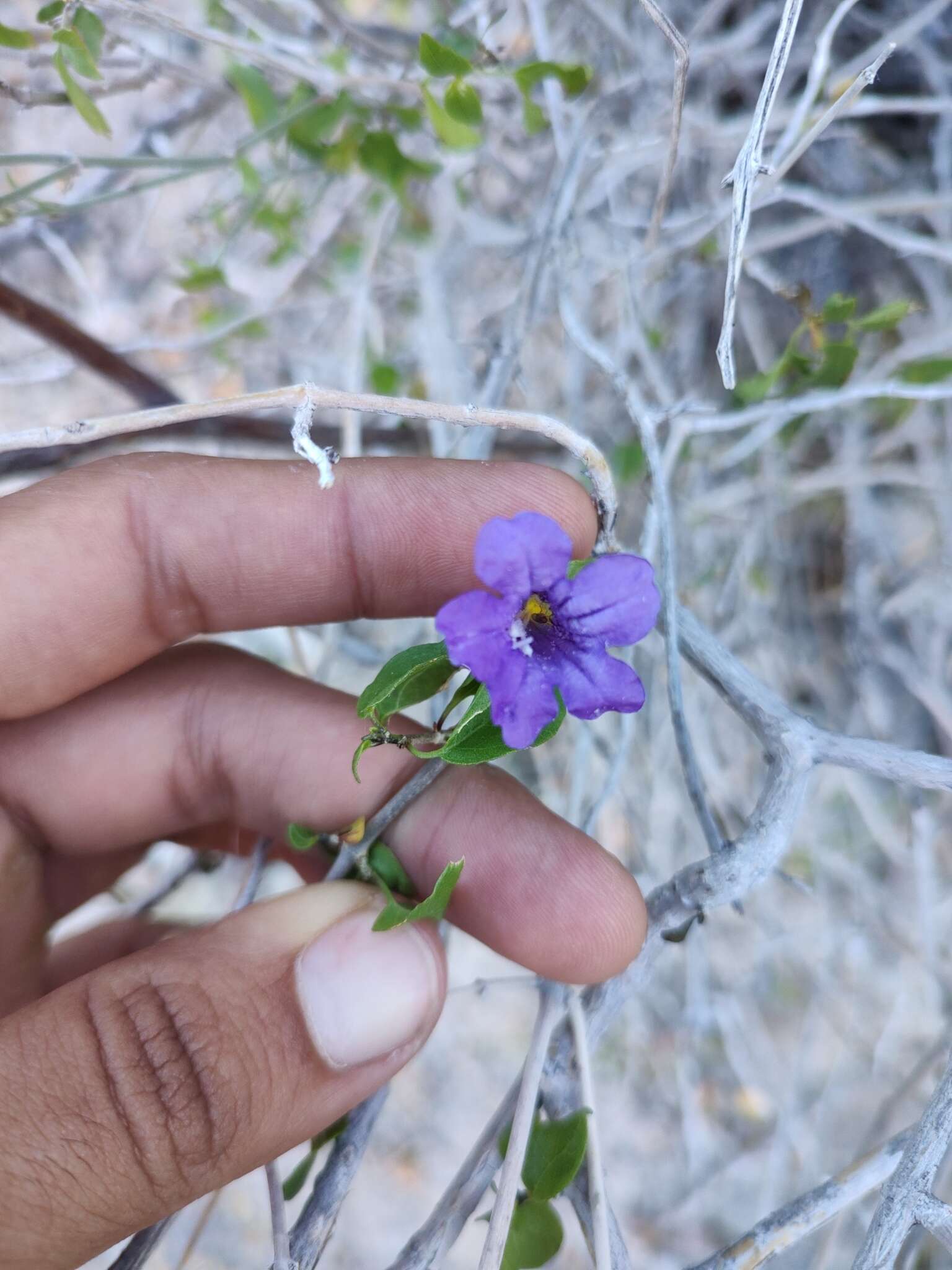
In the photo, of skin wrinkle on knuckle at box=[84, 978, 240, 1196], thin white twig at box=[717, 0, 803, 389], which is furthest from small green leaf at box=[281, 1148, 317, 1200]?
thin white twig at box=[717, 0, 803, 389]

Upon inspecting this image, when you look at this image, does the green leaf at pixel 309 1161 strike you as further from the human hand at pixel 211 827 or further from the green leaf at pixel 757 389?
A: the green leaf at pixel 757 389

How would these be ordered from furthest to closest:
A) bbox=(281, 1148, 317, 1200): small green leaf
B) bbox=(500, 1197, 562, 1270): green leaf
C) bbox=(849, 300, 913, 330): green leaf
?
bbox=(849, 300, 913, 330): green leaf, bbox=(281, 1148, 317, 1200): small green leaf, bbox=(500, 1197, 562, 1270): green leaf

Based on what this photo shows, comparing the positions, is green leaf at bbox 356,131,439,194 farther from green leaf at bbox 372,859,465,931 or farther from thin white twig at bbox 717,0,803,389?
green leaf at bbox 372,859,465,931

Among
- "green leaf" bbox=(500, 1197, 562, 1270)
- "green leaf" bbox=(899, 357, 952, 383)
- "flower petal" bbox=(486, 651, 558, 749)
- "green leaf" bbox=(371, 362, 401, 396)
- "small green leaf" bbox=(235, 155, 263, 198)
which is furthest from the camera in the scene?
"green leaf" bbox=(371, 362, 401, 396)

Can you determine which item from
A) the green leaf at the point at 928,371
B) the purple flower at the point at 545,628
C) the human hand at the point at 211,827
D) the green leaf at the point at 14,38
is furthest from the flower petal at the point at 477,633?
the green leaf at the point at 14,38

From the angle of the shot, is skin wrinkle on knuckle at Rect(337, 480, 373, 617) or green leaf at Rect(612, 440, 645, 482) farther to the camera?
green leaf at Rect(612, 440, 645, 482)

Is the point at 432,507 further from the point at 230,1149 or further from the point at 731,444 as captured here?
the point at 731,444
